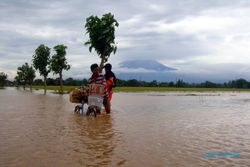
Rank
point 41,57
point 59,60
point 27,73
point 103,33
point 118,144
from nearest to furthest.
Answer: point 118,144, point 103,33, point 59,60, point 41,57, point 27,73

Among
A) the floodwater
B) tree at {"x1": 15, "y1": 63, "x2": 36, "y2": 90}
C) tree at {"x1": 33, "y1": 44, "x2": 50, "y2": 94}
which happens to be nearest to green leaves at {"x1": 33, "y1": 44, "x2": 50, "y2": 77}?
tree at {"x1": 33, "y1": 44, "x2": 50, "y2": 94}

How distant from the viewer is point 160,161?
6727mm

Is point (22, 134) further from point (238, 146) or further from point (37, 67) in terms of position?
point (37, 67)

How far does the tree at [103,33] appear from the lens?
39.1 meters

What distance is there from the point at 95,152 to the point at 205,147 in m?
2.37

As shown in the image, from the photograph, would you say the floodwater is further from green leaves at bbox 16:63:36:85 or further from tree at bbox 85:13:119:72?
green leaves at bbox 16:63:36:85

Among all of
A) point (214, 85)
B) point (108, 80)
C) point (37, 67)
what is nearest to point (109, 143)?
point (108, 80)

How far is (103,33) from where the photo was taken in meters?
38.9

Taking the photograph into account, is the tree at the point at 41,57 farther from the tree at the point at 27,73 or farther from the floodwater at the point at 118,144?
the floodwater at the point at 118,144

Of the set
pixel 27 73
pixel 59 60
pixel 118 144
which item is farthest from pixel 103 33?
pixel 27 73

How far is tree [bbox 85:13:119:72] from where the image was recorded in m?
39.1

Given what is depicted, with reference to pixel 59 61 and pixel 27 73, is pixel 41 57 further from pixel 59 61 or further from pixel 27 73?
pixel 27 73

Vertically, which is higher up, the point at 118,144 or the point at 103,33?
the point at 103,33

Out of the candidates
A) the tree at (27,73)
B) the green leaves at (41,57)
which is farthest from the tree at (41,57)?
the tree at (27,73)
